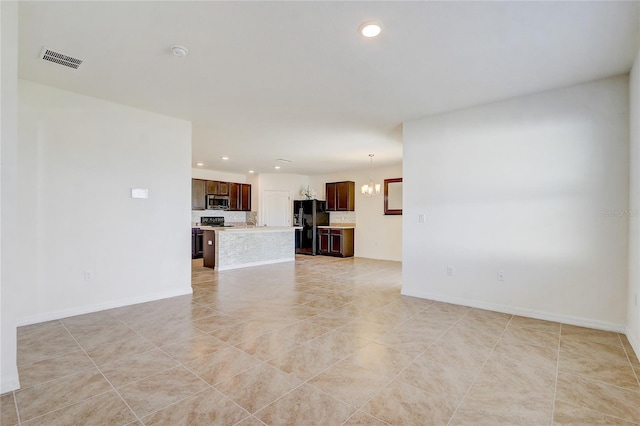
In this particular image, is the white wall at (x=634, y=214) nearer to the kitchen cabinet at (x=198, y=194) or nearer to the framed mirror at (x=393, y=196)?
the framed mirror at (x=393, y=196)

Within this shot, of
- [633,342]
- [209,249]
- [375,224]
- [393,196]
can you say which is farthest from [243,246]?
[633,342]

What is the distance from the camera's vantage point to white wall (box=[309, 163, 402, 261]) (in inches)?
320

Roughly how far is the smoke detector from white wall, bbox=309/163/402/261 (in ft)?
20.2

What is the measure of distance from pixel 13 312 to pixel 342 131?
14.0 ft

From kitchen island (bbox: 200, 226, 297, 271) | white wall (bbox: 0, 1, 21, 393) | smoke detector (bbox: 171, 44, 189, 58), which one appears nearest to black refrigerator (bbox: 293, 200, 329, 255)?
kitchen island (bbox: 200, 226, 297, 271)

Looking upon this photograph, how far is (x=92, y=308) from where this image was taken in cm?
355

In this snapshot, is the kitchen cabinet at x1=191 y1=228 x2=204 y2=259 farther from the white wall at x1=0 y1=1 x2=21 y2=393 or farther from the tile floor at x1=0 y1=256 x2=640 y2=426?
the white wall at x1=0 y1=1 x2=21 y2=393

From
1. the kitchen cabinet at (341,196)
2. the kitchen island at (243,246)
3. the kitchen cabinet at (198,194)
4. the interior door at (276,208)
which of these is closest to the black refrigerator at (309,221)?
the kitchen cabinet at (341,196)

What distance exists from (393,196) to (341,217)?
6.49ft

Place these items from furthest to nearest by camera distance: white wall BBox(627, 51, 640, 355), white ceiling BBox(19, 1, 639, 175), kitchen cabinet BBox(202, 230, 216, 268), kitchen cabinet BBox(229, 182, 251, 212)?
kitchen cabinet BBox(229, 182, 251, 212), kitchen cabinet BBox(202, 230, 216, 268), white wall BBox(627, 51, 640, 355), white ceiling BBox(19, 1, 639, 175)

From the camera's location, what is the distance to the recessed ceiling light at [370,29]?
2176mm

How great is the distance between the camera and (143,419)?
1697mm

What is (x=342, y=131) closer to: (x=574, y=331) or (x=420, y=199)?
(x=420, y=199)

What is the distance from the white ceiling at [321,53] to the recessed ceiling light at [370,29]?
0.06 m
